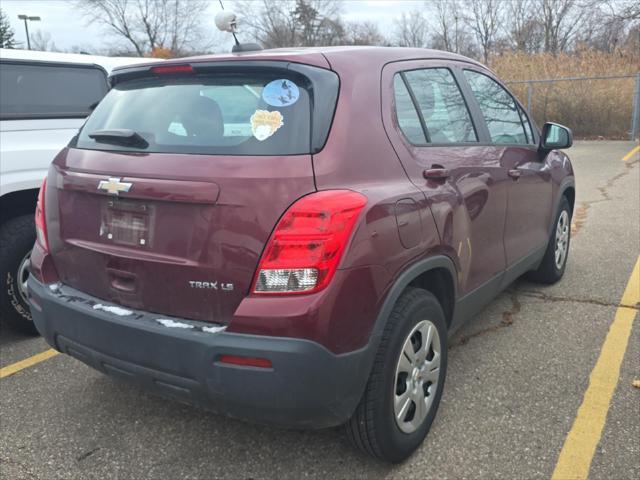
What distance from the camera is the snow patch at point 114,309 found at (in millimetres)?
2312

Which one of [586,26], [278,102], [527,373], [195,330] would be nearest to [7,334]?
[195,330]

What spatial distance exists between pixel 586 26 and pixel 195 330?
3260 centimetres

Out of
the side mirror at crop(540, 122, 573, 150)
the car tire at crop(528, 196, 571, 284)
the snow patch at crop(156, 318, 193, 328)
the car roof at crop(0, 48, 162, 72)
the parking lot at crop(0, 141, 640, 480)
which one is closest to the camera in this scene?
the snow patch at crop(156, 318, 193, 328)

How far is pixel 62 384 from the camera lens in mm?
3348

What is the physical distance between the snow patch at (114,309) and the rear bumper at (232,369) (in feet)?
0.07

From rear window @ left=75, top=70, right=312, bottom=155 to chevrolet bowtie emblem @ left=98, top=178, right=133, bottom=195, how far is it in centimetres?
18

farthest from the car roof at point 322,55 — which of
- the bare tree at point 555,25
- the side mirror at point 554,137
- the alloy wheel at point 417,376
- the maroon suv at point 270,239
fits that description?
the bare tree at point 555,25

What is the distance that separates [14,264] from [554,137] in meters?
3.83

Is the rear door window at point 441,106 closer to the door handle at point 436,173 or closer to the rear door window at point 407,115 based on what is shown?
the rear door window at point 407,115

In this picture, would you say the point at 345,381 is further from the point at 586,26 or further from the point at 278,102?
the point at 586,26

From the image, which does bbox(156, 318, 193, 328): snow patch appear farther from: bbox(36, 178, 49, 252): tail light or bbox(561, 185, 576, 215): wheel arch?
Result: bbox(561, 185, 576, 215): wheel arch

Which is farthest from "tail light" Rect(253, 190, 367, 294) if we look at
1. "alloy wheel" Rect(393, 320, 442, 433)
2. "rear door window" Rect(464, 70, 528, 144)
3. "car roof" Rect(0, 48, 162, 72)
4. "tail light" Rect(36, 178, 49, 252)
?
"car roof" Rect(0, 48, 162, 72)

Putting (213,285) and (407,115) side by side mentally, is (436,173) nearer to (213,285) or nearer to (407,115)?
(407,115)

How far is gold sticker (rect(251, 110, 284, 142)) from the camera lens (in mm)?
2182
